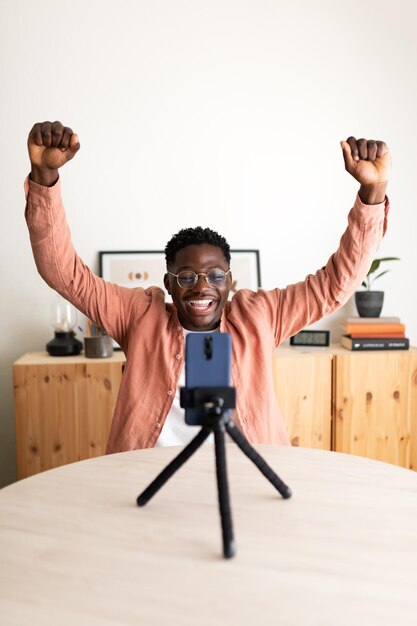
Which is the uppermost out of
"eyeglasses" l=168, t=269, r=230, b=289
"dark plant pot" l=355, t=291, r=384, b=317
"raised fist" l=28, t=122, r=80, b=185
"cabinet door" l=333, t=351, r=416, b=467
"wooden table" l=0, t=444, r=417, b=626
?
"raised fist" l=28, t=122, r=80, b=185

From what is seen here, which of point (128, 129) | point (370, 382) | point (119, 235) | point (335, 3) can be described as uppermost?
point (335, 3)

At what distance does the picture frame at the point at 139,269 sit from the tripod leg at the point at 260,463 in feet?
5.80

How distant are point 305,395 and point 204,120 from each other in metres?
1.40

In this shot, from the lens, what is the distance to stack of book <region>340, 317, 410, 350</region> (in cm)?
248

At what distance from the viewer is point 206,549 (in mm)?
733

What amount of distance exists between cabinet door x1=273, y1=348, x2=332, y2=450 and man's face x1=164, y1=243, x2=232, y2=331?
890 millimetres

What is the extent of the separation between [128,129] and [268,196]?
76 cm

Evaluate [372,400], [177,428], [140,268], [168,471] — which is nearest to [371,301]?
[372,400]

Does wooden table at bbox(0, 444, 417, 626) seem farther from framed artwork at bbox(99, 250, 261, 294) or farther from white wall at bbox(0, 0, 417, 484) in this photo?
white wall at bbox(0, 0, 417, 484)

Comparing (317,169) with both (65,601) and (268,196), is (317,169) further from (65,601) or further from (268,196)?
(65,601)

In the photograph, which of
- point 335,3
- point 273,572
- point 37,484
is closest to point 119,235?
point 335,3

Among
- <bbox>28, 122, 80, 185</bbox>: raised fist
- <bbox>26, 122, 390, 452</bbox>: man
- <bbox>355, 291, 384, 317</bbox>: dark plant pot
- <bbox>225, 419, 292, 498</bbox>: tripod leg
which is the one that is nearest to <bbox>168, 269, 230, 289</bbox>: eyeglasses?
<bbox>26, 122, 390, 452</bbox>: man

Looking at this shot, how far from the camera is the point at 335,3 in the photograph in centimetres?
267

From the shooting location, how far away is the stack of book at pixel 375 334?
2.48 meters
